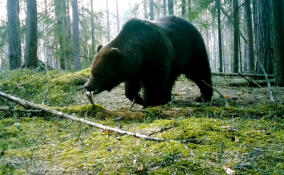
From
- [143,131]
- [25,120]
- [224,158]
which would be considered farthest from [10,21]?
[224,158]

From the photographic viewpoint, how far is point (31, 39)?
507 inches

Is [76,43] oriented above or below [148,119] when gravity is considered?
above

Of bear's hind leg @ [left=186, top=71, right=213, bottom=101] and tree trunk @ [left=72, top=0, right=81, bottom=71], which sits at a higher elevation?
tree trunk @ [left=72, top=0, right=81, bottom=71]

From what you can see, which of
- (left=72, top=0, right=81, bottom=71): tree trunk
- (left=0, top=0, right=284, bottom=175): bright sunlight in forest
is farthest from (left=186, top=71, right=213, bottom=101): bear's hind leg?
(left=72, top=0, right=81, bottom=71): tree trunk

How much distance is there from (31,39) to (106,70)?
898 centimetres

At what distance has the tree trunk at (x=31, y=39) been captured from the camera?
12545mm

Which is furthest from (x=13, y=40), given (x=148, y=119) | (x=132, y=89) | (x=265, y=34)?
(x=148, y=119)

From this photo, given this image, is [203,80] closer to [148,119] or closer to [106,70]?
[106,70]

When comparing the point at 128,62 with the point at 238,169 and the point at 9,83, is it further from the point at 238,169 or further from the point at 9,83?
the point at 9,83

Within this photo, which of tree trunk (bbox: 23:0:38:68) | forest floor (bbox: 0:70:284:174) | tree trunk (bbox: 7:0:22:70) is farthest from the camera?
tree trunk (bbox: 7:0:22:70)

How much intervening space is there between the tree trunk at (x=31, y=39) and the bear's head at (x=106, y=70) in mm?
8240

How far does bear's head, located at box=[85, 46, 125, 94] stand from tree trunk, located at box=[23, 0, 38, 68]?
8240mm

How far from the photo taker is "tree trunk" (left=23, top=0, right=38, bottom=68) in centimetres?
1254

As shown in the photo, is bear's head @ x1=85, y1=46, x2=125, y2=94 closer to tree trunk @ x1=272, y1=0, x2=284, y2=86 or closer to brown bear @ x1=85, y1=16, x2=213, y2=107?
brown bear @ x1=85, y1=16, x2=213, y2=107
